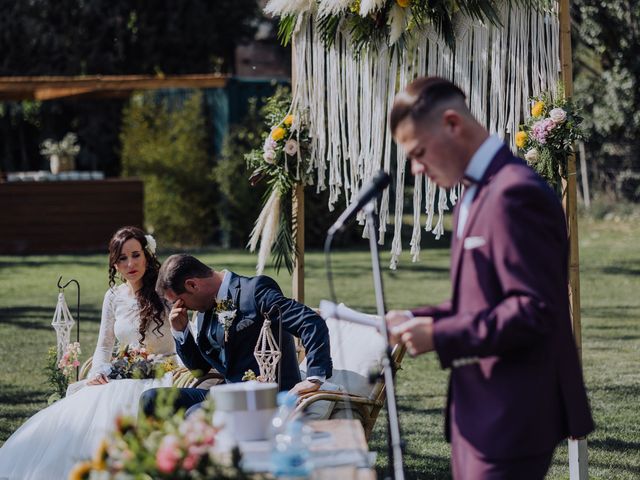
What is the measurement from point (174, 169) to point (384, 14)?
1650cm

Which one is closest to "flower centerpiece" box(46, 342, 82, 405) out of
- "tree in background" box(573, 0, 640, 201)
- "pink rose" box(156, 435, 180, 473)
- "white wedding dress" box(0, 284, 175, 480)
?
"white wedding dress" box(0, 284, 175, 480)

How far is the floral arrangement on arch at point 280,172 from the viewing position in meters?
6.36

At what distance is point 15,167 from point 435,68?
84.1ft

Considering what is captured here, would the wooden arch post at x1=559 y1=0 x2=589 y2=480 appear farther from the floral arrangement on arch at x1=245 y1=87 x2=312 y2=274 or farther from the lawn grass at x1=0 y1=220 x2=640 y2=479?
the floral arrangement on arch at x1=245 y1=87 x2=312 y2=274

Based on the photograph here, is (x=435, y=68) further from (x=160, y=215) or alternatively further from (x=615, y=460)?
(x=160, y=215)

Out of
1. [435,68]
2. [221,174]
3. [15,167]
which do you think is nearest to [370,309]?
[435,68]

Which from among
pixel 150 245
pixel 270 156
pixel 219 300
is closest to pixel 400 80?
pixel 270 156

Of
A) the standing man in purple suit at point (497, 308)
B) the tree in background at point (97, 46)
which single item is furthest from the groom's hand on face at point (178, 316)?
the tree in background at point (97, 46)

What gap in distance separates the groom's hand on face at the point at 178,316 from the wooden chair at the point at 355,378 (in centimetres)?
77

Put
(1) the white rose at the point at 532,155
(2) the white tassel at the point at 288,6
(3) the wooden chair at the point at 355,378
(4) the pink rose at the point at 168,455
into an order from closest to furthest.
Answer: (4) the pink rose at the point at 168,455, (3) the wooden chair at the point at 355,378, (1) the white rose at the point at 532,155, (2) the white tassel at the point at 288,6

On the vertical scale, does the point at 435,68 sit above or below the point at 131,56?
below

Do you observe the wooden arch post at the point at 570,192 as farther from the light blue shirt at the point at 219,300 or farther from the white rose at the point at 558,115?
the light blue shirt at the point at 219,300

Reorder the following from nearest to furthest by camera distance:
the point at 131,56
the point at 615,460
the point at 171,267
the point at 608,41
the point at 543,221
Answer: the point at 543,221, the point at 171,267, the point at 615,460, the point at 608,41, the point at 131,56

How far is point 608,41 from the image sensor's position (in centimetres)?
2422
